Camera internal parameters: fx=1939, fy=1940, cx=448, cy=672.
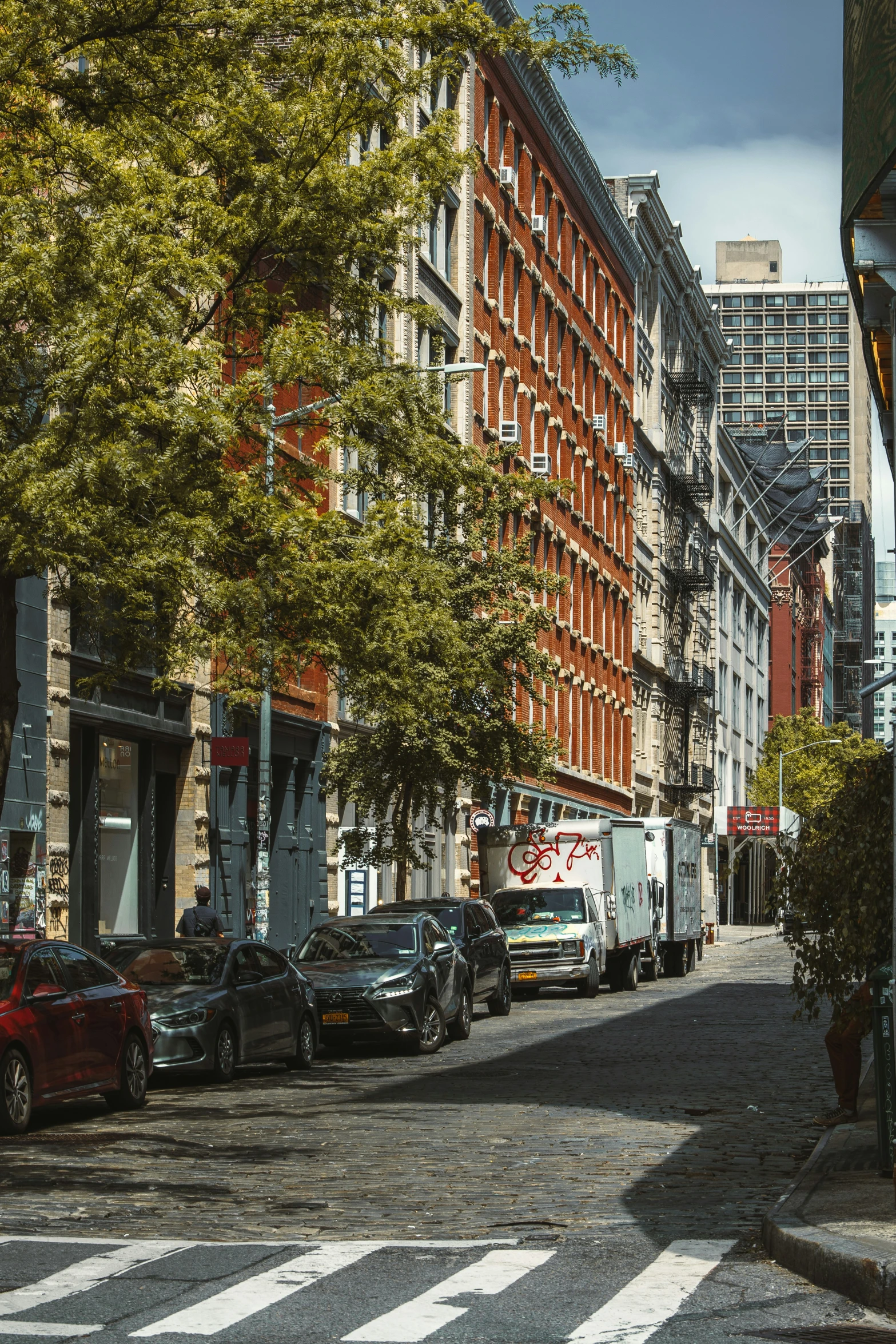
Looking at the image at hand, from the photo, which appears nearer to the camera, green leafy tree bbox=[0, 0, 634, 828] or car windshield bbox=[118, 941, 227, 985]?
green leafy tree bbox=[0, 0, 634, 828]

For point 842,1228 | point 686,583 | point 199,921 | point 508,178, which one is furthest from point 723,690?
point 842,1228

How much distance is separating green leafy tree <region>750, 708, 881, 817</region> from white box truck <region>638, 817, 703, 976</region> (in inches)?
1892

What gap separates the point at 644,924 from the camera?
3975 cm

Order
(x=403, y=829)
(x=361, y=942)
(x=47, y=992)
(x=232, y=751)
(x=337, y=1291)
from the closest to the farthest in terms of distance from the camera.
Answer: (x=337, y=1291) < (x=47, y=992) < (x=361, y=942) < (x=232, y=751) < (x=403, y=829)

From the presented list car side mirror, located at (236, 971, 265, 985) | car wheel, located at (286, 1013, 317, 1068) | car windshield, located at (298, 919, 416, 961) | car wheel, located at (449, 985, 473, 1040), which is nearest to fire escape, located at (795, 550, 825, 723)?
car wheel, located at (449, 985, 473, 1040)

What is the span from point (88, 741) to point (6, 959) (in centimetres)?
1198

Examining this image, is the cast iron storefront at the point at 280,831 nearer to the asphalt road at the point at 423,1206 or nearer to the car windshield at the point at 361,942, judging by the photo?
the car windshield at the point at 361,942

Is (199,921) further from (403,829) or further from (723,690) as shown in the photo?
(723,690)

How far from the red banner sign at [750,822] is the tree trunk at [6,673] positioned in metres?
72.4

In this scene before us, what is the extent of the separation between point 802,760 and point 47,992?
9034 cm

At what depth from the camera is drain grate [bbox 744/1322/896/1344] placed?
7.70 m

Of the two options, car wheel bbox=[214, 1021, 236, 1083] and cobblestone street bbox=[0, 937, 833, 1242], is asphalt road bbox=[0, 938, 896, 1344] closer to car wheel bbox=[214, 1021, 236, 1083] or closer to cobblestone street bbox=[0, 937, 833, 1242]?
cobblestone street bbox=[0, 937, 833, 1242]

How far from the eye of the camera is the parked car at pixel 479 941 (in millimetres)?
27391

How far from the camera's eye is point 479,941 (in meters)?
27.8
